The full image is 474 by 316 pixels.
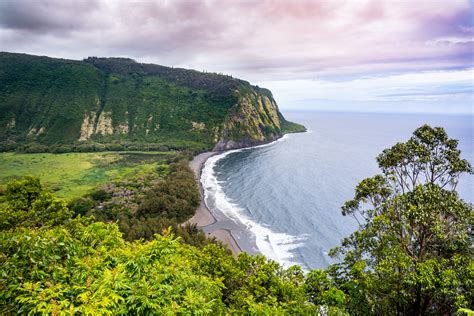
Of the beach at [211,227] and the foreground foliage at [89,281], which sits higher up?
the foreground foliage at [89,281]

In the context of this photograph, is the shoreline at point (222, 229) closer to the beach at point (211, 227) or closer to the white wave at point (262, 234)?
the beach at point (211, 227)

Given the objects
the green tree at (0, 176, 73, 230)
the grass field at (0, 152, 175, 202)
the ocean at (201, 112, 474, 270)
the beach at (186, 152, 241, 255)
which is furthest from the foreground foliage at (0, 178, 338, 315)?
the grass field at (0, 152, 175, 202)

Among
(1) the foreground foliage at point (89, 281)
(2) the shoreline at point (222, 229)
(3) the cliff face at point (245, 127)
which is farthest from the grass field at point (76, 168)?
(1) the foreground foliage at point (89, 281)

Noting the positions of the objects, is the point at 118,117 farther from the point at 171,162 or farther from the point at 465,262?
the point at 465,262

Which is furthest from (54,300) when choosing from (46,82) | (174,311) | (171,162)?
(46,82)

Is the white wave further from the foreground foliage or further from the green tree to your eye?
the foreground foliage

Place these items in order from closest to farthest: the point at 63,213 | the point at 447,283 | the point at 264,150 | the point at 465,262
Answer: the point at 447,283, the point at 465,262, the point at 63,213, the point at 264,150
